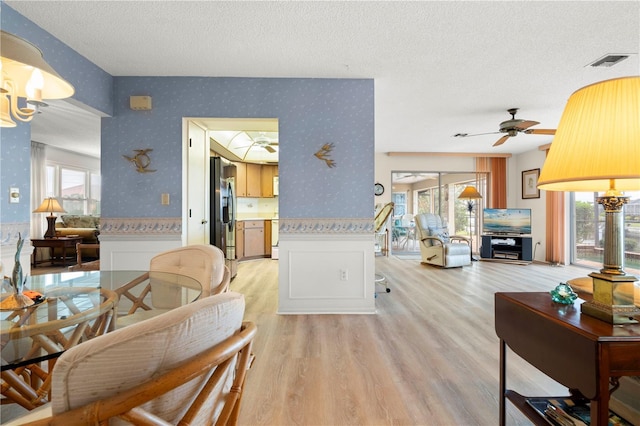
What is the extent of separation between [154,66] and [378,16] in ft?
7.16

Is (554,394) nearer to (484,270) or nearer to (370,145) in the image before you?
(370,145)

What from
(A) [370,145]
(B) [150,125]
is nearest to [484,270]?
(A) [370,145]

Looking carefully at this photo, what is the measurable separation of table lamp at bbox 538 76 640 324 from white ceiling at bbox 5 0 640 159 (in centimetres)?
162

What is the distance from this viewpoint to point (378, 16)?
86.3 inches

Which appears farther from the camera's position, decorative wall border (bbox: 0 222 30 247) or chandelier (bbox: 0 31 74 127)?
decorative wall border (bbox: 0 222 30 247)

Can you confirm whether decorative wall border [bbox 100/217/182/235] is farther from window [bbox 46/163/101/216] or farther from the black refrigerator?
window [bbox 46/163/101/216]

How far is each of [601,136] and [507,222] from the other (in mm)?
6391

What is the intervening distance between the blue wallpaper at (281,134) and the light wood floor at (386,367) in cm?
115

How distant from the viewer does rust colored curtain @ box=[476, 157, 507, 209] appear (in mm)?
7355

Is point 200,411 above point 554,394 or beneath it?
above

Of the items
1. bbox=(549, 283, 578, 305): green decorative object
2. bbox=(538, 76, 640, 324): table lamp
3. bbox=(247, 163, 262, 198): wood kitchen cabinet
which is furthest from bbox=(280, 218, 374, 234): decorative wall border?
bbox=(247, 163, 262, 198): wood kitchen cabinet

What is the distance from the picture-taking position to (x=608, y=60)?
2.79 m

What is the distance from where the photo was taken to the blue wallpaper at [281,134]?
10.3 feet

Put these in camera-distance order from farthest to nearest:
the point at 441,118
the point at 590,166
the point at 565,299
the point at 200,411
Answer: the point at 441,118 < the point at 565,299 < the point at 590,166 < the point at 200,411
